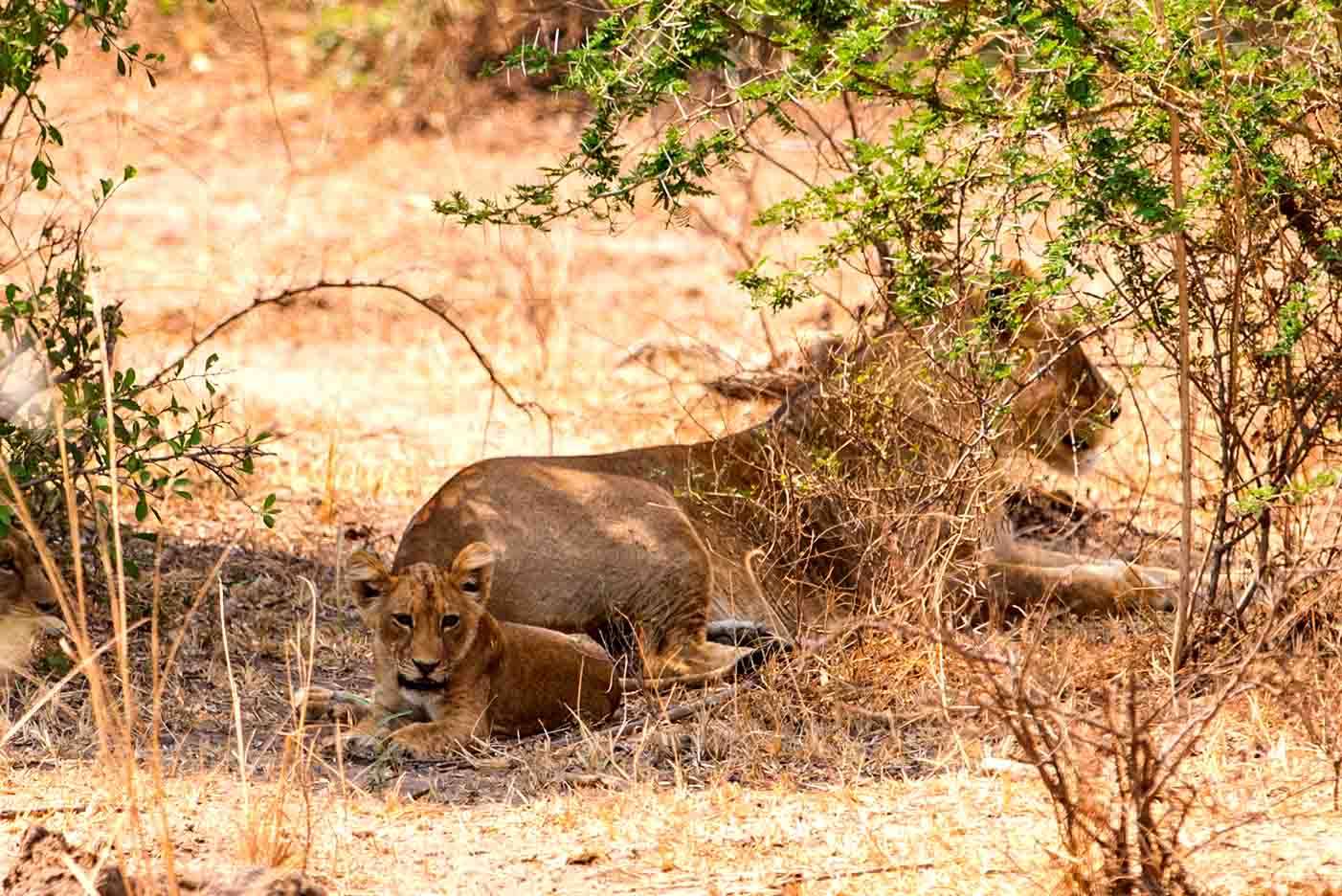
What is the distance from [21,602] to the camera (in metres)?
5.19

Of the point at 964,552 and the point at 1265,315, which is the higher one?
the point at 1265,315

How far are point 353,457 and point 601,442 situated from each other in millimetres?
1126

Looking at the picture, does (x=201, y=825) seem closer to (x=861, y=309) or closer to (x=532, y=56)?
(x=532, y=56)

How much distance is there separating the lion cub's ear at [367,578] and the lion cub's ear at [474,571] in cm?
18

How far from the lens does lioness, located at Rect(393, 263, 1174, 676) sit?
5594mm

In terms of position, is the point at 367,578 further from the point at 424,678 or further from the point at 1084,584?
the point at 1084,584

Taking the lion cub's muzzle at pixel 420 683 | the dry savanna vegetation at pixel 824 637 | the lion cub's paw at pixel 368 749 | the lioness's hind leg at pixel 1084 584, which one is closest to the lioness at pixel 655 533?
the lioness's hind leg at pixel 1084 584

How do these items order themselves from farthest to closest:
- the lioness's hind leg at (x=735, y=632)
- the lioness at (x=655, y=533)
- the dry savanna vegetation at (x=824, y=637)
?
the lioness's hind leg at (x=735, y=632)
the lioness at (x=655, y=533)
the dry savanna vegetation at (x=824, y=637)

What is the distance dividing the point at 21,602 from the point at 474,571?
1351 mm

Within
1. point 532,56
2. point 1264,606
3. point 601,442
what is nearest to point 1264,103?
point 1264,606

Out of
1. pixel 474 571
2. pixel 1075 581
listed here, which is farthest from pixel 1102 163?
pixel 1075 581

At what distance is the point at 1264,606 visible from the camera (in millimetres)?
4840

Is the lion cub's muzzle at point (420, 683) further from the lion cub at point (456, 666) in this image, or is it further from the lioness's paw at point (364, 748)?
the lioness's paw at point (364, 748)

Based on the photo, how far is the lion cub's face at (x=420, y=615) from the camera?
15.3 feet
